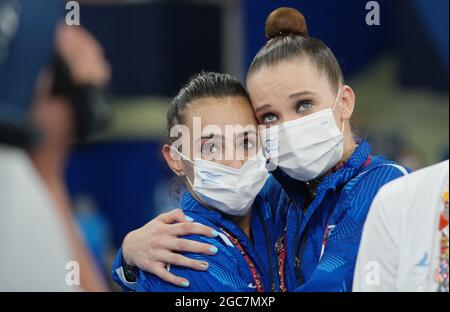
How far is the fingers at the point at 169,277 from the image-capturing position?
2.67 meters

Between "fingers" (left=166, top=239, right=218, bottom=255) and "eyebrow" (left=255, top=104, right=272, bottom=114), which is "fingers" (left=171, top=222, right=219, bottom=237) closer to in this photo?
"fingers" (left=166, top=239, right=218, bottom=255)

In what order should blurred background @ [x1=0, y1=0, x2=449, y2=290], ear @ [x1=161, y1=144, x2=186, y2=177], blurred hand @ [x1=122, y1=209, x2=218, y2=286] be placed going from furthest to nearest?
blurred background @ [x1=0, y1=0, x2=449, y2=290] → ear @ [x1=161, y1=144, x2=186, y2=177] → blurred hand @ [x1=122, y1=209, x2=218, y2=286]

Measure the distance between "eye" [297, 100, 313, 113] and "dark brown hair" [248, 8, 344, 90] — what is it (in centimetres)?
9

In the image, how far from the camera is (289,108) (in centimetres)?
278

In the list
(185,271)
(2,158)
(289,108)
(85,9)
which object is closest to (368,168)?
(289,108)

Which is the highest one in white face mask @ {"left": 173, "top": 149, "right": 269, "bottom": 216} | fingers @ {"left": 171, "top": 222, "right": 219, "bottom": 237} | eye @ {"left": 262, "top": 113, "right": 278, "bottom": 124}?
eye @ {"left": 262, "top": 113, "right": 278, "bottom": 124}

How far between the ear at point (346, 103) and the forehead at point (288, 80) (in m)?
0.07

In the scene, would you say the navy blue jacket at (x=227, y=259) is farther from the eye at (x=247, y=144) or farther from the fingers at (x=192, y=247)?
the eye at (x=247, y=144)

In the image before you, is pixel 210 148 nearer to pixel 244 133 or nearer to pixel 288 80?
pixel 244 133

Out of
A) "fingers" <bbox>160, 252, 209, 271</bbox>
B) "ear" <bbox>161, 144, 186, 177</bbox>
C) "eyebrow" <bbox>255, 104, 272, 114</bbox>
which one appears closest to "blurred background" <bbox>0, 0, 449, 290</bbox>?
"ear" <bbox>161, 144, 186, 177</bbox>

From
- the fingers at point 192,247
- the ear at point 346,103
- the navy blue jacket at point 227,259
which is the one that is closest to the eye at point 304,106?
the ear at point 346,103

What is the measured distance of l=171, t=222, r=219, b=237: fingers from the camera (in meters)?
2.75

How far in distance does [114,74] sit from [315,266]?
4.83m

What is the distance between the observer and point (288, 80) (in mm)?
2756
